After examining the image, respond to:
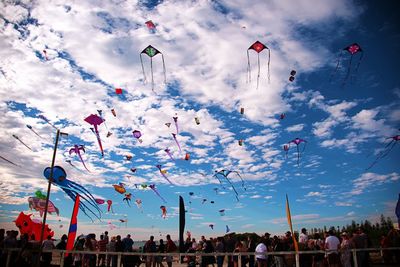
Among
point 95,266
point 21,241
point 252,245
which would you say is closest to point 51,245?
point 21,241

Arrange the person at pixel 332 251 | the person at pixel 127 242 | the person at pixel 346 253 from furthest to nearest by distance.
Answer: the person at pixel 127 242 → the person at pixel 346 253 → the person at pixel 332 251

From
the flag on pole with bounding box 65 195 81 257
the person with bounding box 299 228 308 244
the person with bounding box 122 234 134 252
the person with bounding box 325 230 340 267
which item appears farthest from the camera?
the person with bounding box 122 234 134 252

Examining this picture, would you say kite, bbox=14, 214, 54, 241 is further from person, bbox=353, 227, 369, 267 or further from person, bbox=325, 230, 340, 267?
person, bbox=353, 227, 369, 267

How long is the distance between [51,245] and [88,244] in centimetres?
148

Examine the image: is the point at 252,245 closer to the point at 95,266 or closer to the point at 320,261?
the point at 320,261

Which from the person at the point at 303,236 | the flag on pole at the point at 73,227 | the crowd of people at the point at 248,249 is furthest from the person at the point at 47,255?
the person at the point at 303,236

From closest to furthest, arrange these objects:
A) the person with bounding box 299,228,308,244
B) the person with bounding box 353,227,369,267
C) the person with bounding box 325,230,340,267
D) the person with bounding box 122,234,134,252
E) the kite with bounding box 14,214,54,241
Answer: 1. the person with bounding box 325,230,340,267
2. the person with bounding box 353,227,369,267
3. the person with bounding box 299,228,308,244
4. the person with bounding box 122,234,134,252
5. the kite with bounding box 14,214,54,241

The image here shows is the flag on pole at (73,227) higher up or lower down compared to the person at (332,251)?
higher up

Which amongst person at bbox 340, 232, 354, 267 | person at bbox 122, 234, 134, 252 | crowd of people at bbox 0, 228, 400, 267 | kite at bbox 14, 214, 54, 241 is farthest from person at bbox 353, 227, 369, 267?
kite at bbox 14, 214, 54, 241

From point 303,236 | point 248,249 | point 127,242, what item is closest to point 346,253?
point 303,236

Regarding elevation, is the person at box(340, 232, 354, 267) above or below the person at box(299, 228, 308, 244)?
below

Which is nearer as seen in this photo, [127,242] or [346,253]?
[346,253]

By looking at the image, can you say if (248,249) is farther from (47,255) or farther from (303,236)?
(47,255)

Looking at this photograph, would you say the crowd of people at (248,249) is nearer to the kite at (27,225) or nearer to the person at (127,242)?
the person at (127,242)
